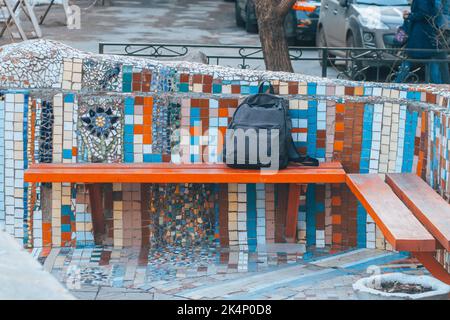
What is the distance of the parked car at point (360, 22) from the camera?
1442 cm

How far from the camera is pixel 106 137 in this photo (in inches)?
265

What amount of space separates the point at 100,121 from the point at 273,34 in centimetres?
271

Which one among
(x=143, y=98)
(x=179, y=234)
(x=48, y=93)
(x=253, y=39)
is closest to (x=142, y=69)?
(x=143, y=98)

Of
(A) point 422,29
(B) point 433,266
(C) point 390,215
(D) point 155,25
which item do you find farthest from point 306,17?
(B) point 433,266

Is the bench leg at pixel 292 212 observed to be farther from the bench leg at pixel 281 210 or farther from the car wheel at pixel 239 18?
the car wheel at pixel 239 18

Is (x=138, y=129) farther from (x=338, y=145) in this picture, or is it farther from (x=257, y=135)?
(x=338, y=145)

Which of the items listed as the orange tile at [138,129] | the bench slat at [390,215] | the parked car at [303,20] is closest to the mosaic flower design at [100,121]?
the orange tile at [138,129]

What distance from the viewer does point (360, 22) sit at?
14.6m

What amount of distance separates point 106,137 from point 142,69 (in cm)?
47

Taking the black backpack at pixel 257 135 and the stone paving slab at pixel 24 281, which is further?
the black backpack at pixel 257 135

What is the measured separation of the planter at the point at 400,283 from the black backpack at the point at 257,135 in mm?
920

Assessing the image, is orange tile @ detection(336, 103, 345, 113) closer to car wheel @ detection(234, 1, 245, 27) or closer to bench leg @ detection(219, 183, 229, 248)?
bench leg @ detection(219, 183, 229, 248)

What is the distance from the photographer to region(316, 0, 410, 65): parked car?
1442 cm

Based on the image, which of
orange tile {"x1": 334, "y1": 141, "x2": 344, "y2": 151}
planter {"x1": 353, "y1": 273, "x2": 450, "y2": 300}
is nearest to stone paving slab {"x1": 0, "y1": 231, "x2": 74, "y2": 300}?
planter {"x1": 353, "y1": 273, "x2": 450, "y2": 300}
